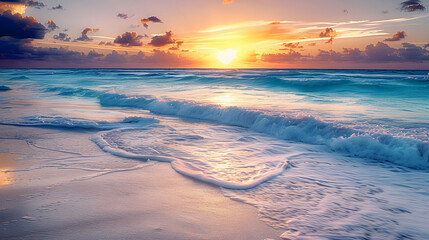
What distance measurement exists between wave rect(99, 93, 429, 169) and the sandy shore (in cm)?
331

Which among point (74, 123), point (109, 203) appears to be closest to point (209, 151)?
point (109, 203)

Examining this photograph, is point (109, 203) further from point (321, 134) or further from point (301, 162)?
point (321, 134)

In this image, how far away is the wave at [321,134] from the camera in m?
4.80

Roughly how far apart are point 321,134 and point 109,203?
500 cm

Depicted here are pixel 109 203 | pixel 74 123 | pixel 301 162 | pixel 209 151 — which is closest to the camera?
pixel 109 203

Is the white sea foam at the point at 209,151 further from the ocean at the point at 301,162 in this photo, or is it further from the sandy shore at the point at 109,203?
the sandy shore at the point at 109,203

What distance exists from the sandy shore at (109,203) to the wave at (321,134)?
3.31 metres

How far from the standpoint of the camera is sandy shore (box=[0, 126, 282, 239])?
2385mm

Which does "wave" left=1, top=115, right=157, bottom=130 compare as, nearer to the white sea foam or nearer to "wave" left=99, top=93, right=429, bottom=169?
the white sea foam

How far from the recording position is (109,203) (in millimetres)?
2910

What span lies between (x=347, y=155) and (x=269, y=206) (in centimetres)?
292

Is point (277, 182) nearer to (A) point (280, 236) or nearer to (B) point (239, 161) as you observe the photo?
(B) point (239, 161)

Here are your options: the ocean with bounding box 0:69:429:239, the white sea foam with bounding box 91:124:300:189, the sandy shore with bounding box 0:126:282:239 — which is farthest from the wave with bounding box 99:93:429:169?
the sandy shore with bounding box 0:126:282:239

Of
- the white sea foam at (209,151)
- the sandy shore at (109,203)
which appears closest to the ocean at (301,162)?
the white sea foam at (209,151)
